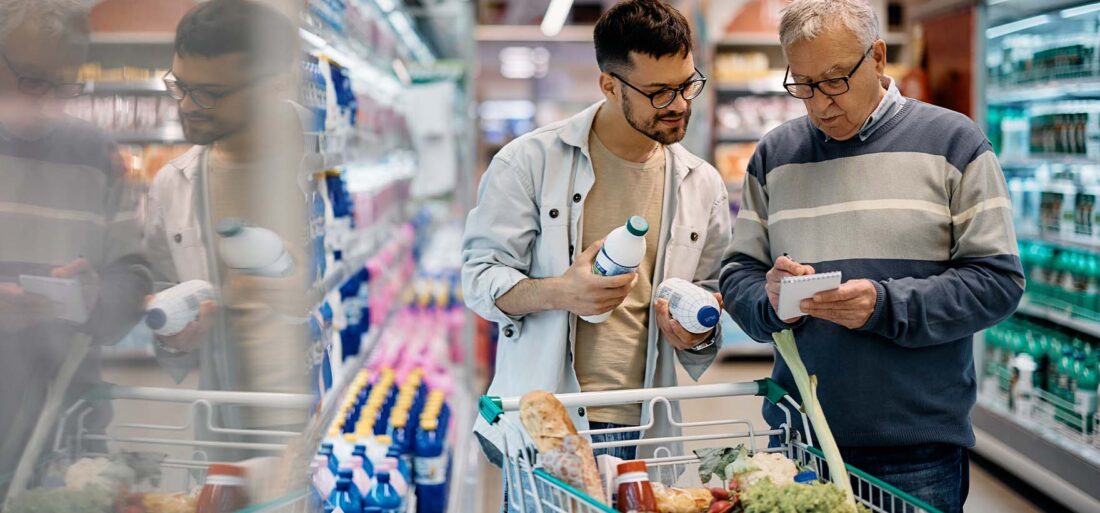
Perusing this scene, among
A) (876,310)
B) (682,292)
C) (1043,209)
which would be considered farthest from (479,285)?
(1043,209)

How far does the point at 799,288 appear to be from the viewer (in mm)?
1777

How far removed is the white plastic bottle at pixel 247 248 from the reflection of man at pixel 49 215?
0.13 metres

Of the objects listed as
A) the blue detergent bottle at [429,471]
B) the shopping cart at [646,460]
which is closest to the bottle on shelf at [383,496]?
the blue detergent bottle at [429,471]

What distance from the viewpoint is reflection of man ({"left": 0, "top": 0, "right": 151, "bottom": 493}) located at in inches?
46.3

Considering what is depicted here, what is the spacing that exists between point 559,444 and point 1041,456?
3753mm

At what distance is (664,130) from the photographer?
7.39ft

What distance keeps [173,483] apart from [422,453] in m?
2.33

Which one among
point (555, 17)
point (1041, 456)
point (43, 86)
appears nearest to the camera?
point (43, 86)

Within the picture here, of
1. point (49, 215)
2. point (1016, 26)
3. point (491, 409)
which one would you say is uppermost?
point (1016, 26)

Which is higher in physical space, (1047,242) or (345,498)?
(1047,242)

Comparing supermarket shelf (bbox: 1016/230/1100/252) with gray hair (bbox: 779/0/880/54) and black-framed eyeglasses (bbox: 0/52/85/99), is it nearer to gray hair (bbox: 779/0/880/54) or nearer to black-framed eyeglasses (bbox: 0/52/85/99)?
gray hair (bbox: 779/0/880/54)

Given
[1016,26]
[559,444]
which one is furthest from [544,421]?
[1016,26]

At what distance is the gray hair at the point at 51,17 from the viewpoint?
3.80ft

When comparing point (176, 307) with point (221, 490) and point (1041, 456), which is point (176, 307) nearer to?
point (221, 490)
